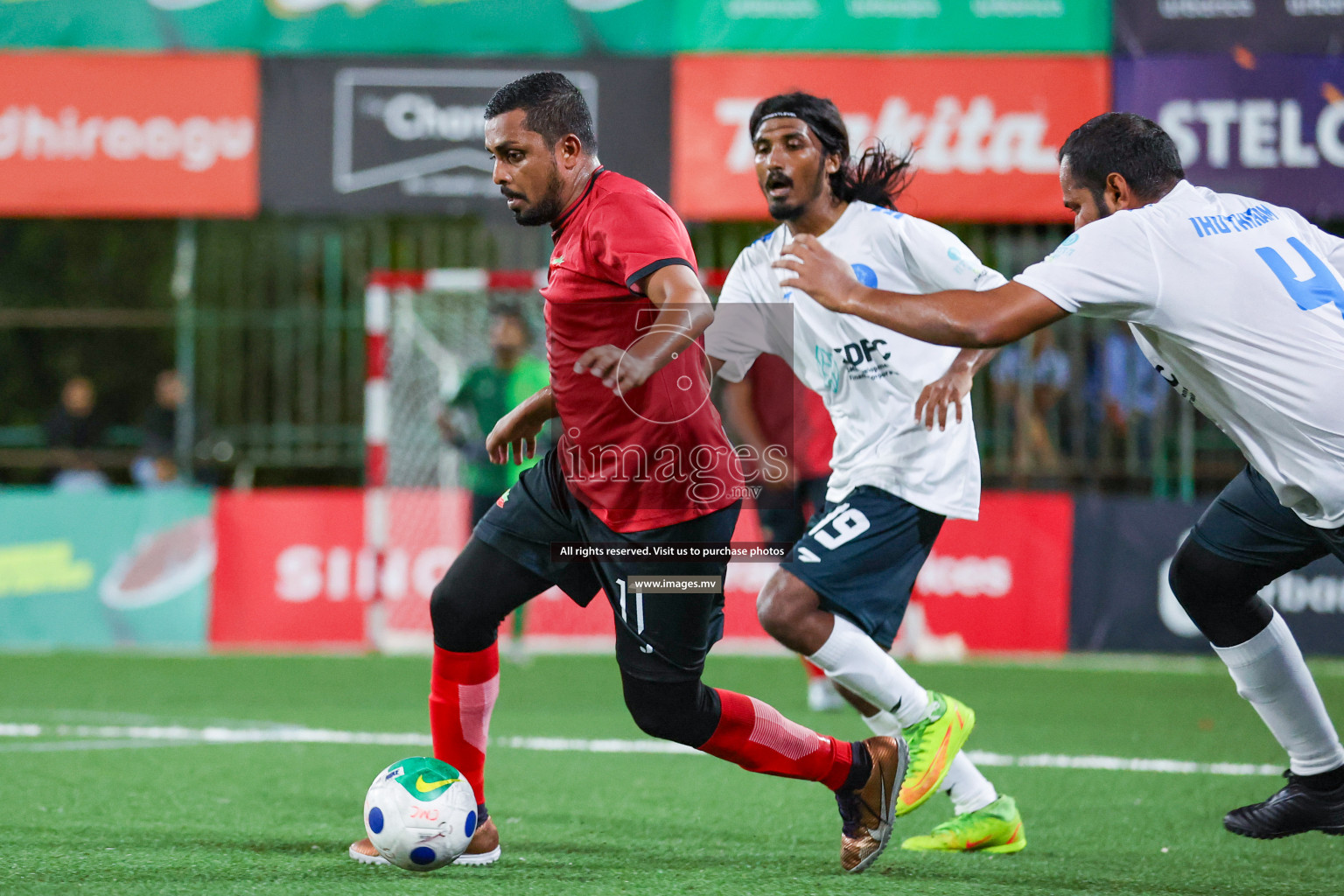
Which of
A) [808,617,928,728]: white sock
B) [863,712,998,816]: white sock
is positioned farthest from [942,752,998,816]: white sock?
[808,617,928,728]: white sock

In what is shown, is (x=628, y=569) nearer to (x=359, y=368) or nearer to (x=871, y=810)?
(x=871, y=810)

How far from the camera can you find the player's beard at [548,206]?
425cm

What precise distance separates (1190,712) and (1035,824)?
3.22m

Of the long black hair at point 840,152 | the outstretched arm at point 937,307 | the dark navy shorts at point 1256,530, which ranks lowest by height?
the dark navy shorts at point 1256,530

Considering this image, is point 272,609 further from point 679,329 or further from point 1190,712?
point 679,329

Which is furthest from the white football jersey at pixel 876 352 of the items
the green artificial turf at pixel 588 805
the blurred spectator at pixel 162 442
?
the blurred spectator at pixel 162 442

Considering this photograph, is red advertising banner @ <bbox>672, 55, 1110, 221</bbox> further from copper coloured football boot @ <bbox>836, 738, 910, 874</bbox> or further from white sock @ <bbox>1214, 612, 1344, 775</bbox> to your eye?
copper coloured football boot @ <bbox>836, 738, 910, 874</bbox>

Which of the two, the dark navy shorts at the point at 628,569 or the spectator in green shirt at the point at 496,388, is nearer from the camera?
the dark navy shorts at the point at 628,569

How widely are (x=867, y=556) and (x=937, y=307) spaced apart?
4.18 feet

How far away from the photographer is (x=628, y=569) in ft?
13.8

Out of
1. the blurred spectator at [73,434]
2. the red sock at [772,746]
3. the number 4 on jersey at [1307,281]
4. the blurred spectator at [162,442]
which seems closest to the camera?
the number 4 on jersey at [1307,281]

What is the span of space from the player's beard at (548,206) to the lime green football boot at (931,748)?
189 cm

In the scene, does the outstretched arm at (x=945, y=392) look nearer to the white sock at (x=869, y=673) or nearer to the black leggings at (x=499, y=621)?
the white sock at (x=869, y=673)

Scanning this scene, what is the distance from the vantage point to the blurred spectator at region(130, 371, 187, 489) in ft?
38.9
